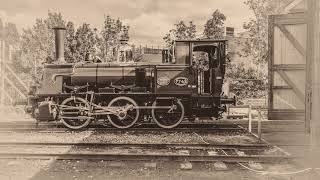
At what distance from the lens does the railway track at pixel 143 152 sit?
8.52 m

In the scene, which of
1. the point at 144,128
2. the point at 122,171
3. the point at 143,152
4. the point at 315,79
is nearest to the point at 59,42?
the point at 144,128

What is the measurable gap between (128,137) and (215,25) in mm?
23070

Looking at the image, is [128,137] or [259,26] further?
[259,26]

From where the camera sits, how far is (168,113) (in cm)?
1291

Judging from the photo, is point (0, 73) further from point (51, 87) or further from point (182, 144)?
point (182, 144)

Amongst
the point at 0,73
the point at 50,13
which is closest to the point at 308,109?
the point at 0,73

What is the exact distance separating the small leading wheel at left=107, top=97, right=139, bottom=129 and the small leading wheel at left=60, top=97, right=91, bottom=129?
0.73m

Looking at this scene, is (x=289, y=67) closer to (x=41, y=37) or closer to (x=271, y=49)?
(x=271, y=49)

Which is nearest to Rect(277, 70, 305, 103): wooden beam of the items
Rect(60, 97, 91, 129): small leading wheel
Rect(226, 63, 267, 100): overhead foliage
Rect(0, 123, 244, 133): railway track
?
Rect(0, 123, 244, 133): railway track

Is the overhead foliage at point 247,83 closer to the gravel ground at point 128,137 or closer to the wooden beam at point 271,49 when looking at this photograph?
the wooden beam at point 271,49

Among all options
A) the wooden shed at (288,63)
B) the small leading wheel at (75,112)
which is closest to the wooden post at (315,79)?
Result: the wooden shed at (288,63)

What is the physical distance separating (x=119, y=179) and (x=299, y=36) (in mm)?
7443

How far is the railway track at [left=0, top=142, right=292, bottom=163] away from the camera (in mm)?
8516

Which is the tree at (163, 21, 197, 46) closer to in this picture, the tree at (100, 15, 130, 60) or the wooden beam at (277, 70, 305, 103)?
the tree at (100, 15, 130, 60)
